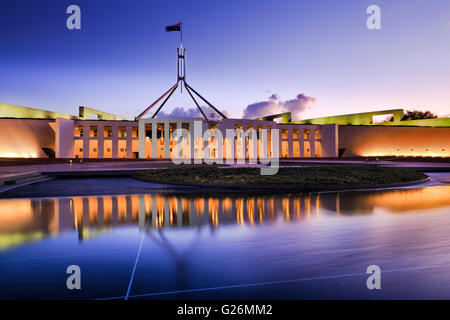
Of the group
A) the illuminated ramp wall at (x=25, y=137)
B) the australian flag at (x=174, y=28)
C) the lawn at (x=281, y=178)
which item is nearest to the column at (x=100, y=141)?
the illuminated ramp wall at (x=25, y=137)

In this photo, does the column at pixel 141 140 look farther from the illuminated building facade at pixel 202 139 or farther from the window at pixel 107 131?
the window at pixel 107 131

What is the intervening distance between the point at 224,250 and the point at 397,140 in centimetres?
4773

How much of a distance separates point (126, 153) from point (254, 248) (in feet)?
111

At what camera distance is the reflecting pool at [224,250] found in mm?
2887

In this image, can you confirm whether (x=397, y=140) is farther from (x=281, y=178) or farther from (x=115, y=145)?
(x=281, y=178)

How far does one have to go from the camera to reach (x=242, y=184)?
11.2 meters

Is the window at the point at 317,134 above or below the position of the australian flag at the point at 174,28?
below

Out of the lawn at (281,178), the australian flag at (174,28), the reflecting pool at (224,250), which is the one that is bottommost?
the reflecting pool at (224,250)

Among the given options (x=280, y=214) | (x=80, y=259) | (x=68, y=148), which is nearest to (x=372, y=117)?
(x=68, y=148)

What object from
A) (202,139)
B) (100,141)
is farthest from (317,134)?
(100,141)

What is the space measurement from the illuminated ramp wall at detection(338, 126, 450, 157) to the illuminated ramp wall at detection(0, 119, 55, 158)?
38226mm

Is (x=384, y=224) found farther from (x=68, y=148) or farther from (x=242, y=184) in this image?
(x=68, y=148)

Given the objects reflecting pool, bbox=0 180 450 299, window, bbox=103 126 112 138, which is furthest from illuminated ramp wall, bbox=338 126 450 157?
reflecting pool, bbox=0 180 450 299

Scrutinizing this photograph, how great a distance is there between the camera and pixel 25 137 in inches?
1355
